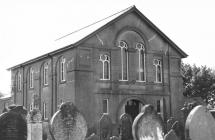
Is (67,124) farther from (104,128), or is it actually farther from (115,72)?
(115,72)

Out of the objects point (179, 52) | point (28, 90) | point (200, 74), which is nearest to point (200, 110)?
point (179, 52)

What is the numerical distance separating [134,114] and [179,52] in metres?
7.04

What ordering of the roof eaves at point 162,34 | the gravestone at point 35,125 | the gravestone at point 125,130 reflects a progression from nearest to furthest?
the gravestone at point 125,130 < the gravestone at point 35,125 < the roof eaves at point 162,34

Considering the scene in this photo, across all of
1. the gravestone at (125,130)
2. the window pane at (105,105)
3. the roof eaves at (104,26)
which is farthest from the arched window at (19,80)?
the gravestone at (125,130)

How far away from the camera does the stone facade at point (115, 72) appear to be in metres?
28.4

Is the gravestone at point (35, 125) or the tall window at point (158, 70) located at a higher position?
the tall window at point (158, 70)

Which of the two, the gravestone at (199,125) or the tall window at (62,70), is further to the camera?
the tall window at (62,70)

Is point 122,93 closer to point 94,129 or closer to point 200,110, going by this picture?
point 94,129

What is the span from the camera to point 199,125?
1510cm

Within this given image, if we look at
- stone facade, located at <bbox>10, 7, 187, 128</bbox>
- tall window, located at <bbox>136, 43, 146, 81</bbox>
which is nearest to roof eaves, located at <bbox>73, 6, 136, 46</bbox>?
stone facade, located at <bbox>10, 7, 187, 128</bbox>

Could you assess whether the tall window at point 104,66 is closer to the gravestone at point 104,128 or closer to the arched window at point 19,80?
the gravestone at point 104,128

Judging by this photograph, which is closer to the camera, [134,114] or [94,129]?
[94,129]

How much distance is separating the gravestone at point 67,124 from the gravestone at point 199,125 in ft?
13.8

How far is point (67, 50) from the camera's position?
29562mm
